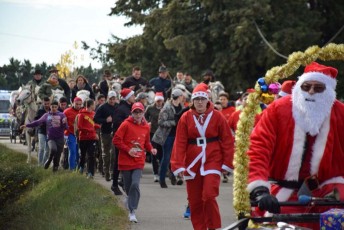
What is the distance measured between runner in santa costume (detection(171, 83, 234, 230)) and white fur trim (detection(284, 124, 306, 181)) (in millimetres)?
4131

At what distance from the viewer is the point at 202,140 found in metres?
11.8

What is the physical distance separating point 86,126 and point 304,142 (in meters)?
14.1

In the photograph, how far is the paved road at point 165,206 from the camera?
1386 cm

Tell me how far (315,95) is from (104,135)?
13.9 metres

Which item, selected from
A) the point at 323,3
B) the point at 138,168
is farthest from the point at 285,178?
the point at 323,3

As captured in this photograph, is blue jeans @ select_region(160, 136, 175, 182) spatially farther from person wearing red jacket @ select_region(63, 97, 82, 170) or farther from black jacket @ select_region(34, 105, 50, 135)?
black jacket @ select_region(34, 105, 50, 135)

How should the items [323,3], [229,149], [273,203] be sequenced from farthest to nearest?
1. [323,3]
2. [229,149]
3. [273,203]

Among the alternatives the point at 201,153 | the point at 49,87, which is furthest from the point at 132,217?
the point at 49,87

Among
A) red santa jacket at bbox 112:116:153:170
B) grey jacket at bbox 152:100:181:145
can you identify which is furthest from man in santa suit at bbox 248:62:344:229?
grey jacket at bbox 152:100:181:145

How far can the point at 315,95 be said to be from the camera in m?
7.46

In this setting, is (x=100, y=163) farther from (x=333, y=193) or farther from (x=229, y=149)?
(x=333, y=193)

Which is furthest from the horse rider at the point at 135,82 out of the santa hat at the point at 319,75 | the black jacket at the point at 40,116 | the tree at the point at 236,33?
the santa hat at the point at 319,75

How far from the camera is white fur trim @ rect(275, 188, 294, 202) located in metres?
7.34

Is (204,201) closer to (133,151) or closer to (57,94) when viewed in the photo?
(133,151)
